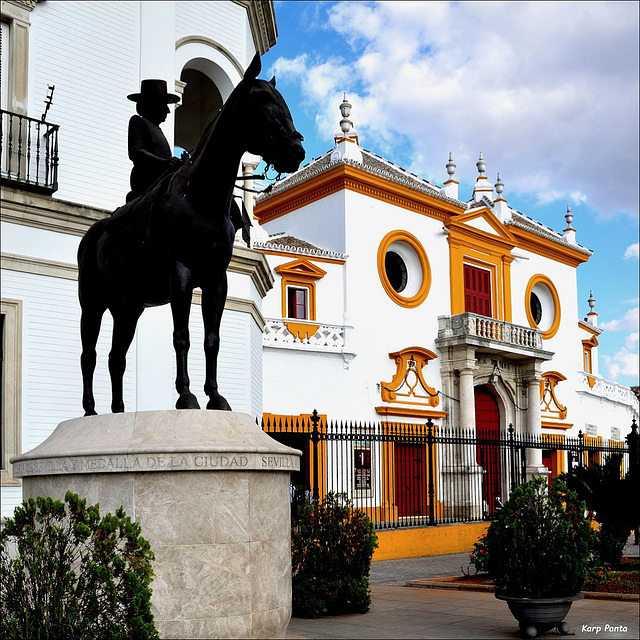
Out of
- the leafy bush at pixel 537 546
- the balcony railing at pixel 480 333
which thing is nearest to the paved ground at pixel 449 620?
the leafy bush at pixel 537 546

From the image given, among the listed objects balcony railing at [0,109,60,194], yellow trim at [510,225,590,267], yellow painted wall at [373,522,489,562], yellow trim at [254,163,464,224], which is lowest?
yellow painted wall at [373,522,489,562]

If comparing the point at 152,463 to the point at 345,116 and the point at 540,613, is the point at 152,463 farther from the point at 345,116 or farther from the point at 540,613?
the point at 345,116

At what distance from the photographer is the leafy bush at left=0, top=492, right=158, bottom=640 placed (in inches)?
199

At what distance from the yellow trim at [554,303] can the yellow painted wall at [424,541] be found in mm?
13854

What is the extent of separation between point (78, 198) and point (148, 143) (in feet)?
21.7

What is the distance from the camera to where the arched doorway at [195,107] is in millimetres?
17922

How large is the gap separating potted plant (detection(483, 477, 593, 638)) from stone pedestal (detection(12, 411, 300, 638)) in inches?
93.7

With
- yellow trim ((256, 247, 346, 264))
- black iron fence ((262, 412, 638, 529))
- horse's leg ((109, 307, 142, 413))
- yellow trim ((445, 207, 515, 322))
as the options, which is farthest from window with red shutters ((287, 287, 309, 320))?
horse's leg ((109, 307, 142, 413))

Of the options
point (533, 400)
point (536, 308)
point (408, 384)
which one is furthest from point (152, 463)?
point (536, 308)

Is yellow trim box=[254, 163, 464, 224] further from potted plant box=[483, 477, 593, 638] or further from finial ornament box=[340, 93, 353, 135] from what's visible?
potted plant box=[483, 477, 593, 638]

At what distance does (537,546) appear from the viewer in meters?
7.64

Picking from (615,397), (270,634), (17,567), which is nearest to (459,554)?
(270,634)

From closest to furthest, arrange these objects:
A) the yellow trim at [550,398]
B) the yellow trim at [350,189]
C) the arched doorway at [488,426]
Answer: the yellow trim at [350,189]
the arched doorway at [488,426]
the yellow trim at [550,398]

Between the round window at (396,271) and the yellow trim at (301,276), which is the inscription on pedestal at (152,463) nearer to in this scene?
the yellow trim at (301,276)
